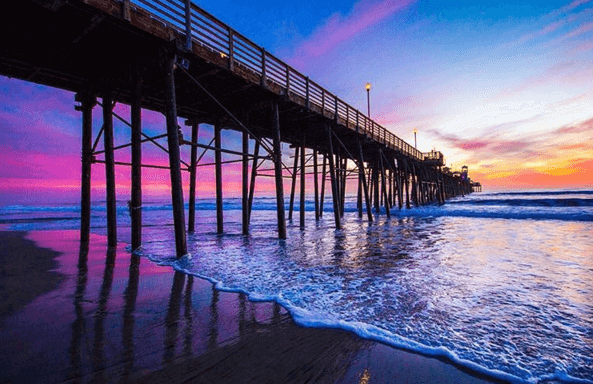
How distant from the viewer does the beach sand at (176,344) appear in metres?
2.07

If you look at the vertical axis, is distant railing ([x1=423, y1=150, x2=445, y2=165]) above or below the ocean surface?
above

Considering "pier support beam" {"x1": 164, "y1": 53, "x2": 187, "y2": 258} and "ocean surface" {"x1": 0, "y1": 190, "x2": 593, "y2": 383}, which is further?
"pier support beam" {"x1": 164, "y1": 53, "x2": 187, "y2": 258}

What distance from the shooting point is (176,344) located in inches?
98.7

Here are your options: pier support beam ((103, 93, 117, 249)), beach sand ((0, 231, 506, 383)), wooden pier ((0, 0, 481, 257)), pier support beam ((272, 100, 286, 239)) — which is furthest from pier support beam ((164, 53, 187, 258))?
pier support beam ((272, 100, 286, 239))

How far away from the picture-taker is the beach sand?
207cm

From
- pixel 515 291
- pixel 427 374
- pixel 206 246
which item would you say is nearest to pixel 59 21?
pixel 206 246

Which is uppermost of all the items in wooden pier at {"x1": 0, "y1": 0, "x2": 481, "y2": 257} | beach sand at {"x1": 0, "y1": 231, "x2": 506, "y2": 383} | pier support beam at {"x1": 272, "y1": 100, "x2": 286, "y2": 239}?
wooden pier at {"x1": 0, "y1": 0, "x2": 481, "y2": 257}

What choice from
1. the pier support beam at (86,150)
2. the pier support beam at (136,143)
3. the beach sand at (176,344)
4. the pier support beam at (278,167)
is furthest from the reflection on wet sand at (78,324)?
the pier support beam at (278,167)

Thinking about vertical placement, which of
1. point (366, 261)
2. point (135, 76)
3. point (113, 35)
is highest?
point (113, 35)

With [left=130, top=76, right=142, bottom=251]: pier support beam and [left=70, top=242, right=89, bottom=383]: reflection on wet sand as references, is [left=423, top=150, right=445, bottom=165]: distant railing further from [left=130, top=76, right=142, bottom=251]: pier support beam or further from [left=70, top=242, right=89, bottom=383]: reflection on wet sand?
[left=70, top=242, right=89, bottom=383]: reflection on wet sand

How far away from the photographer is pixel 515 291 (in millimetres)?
4047

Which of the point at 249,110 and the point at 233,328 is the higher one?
the point at 249,110

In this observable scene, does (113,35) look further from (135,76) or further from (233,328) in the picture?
(233,328)

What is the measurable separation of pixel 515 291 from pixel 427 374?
297 cm
